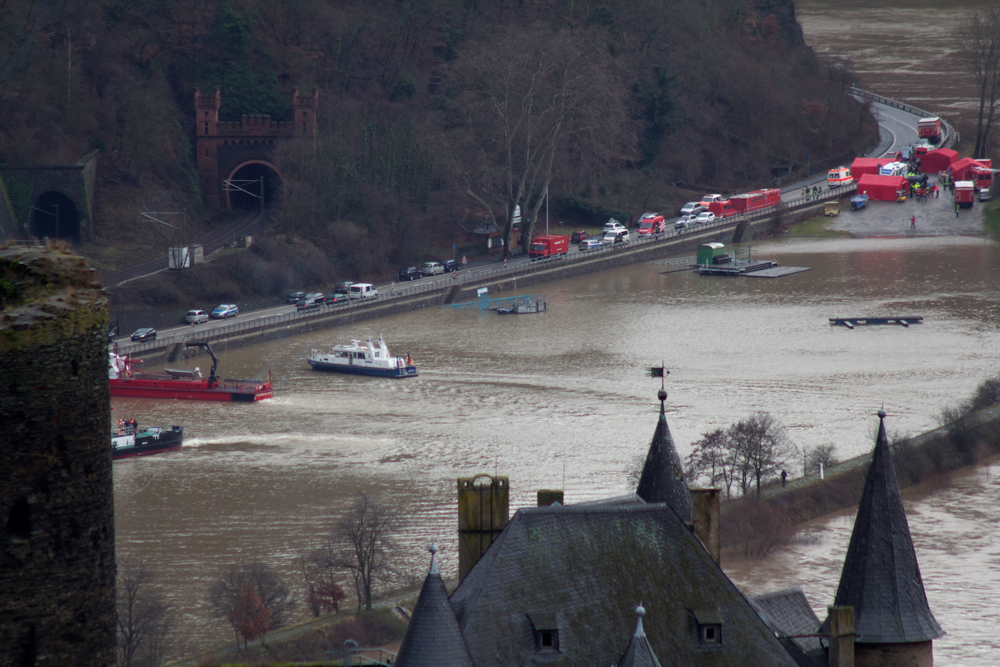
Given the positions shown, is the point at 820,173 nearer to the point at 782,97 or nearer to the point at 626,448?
the point at 782,97

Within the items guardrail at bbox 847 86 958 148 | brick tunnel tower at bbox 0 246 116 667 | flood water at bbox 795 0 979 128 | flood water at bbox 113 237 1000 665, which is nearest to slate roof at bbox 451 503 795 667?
brick tunnel tower at bbox 0 246 116 667

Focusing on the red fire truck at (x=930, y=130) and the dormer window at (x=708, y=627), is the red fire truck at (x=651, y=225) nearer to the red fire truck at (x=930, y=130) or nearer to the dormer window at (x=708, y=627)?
the red fire truck at (x=930, y=130)

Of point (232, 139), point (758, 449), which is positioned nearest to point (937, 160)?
point (232, 139)

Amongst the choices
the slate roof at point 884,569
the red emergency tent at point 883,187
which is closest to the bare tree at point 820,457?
the slate roof at point 884,569

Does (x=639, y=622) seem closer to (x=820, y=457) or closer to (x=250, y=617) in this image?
(x=250, y=617)

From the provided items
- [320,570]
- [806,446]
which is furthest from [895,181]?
[320,570]
